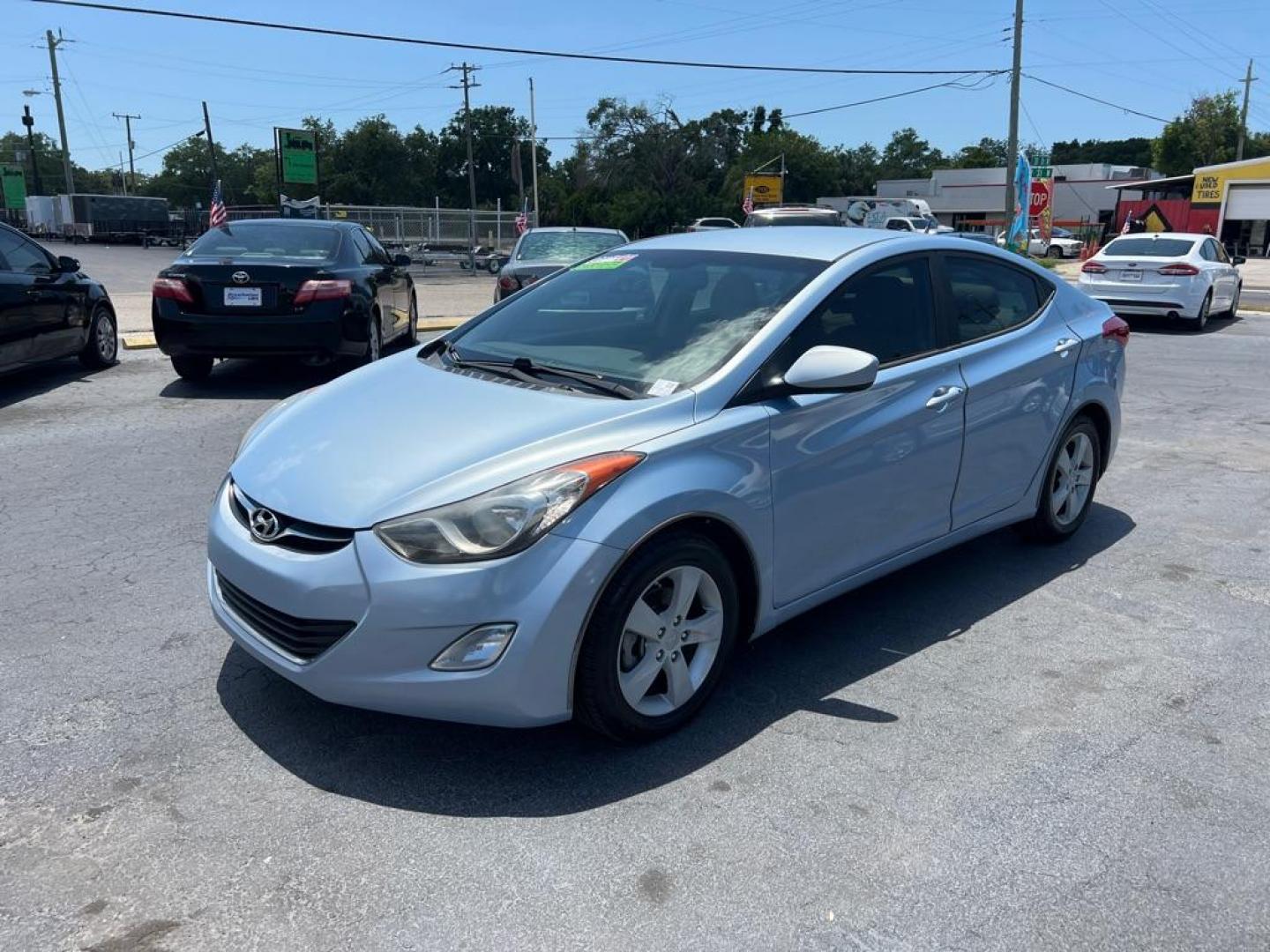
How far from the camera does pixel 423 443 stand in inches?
129

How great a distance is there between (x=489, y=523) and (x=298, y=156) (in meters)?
35.3

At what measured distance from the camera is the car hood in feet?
10.0

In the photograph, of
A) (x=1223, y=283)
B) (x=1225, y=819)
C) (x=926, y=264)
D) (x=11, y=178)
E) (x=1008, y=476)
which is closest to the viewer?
(x=1225, y=819)

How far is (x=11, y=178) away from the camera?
7094cm

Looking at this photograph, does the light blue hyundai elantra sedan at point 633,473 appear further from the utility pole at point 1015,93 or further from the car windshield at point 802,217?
the utility pole at point 1015,93

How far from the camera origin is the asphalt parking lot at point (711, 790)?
2.55 metres

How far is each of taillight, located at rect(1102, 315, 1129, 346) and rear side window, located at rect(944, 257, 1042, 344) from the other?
49 cm

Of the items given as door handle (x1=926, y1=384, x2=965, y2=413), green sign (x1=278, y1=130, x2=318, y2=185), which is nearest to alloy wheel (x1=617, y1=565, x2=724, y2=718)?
door handle (x1=926, y1=384, x2=965, y2=413)

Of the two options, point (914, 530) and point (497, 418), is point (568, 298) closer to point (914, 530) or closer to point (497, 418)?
point (497, 418)

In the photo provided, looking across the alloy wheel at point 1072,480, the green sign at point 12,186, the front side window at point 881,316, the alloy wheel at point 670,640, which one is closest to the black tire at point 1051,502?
the alloy wheel at point 1072,480

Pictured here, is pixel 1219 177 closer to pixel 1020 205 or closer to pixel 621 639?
pixel 1020 205

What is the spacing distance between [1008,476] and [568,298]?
2.13m

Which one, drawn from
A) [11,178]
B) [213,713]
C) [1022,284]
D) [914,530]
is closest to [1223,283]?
[1022,284]

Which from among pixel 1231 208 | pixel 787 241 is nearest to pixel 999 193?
pixel 1231 208
